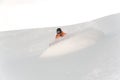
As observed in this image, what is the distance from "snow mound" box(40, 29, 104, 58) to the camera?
2336mm

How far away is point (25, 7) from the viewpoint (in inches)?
105

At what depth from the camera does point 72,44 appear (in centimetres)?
235

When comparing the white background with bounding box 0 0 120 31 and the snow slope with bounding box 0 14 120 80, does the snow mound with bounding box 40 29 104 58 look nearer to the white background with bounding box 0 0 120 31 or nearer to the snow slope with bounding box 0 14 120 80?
the snow slope with bounding box 0 14 120 80

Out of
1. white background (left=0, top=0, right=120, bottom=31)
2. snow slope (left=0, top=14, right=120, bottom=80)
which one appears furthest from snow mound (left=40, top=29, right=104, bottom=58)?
white background (left=0, top=0, right=120, bottom=31)

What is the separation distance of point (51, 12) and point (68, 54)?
59cm

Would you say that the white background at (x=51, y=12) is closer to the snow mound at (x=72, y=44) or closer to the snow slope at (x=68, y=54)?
the snow slope at (x=68, y=54)

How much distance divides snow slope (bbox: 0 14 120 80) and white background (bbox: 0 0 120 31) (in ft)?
0.24

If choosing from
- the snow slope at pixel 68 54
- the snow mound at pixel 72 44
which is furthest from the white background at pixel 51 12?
the snow mound at pixel 72 44

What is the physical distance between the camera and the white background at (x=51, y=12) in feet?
8.68

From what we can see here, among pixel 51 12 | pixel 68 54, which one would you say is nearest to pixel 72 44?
pixel 68 54

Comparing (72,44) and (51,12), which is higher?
(51,12)

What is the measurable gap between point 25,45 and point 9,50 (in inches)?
5.9

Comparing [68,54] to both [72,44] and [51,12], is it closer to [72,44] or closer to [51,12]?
[72,44]

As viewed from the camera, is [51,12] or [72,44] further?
[51,12]
